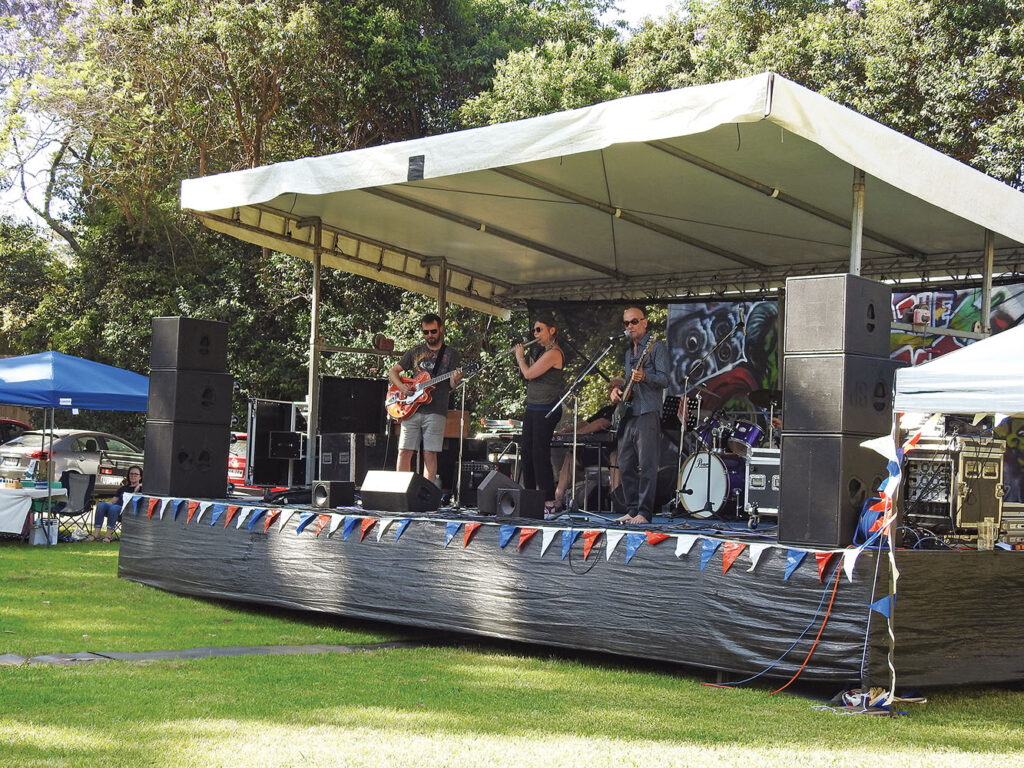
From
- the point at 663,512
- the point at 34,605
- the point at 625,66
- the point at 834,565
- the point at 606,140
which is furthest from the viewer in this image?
the point at 625,66

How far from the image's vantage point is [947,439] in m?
7.25

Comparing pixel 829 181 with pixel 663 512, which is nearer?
pixel 829 181

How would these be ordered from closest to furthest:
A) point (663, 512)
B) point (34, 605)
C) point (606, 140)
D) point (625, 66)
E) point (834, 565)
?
point (834, 565) < point (606, 140) < point (34, 605) < point (663, 512) < point (625, 66)

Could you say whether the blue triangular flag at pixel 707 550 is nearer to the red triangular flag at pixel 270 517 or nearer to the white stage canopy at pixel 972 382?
the white stage canopy at pixel 972 382

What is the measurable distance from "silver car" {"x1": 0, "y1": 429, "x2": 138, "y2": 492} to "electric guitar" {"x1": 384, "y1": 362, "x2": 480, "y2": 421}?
8.88 m

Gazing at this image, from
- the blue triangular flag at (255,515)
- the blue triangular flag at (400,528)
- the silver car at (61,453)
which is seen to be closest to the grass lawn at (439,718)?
the blue triangular flag at (400,528)

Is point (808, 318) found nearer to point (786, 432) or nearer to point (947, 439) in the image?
point (786, 432)

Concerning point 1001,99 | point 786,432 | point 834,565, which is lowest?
point 834,565

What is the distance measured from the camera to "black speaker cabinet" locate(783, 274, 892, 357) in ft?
17.6

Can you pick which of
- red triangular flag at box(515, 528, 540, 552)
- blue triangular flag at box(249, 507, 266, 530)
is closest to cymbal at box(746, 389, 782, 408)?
red triangular flag at box(515, 528, 540, 552)

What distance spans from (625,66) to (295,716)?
1722 centimetres

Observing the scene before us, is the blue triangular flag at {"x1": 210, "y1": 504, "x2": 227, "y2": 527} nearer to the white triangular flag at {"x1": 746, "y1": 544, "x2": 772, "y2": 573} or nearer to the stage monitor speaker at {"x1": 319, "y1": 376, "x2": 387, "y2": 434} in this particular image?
the stage monitor speaker at {"x1": 319, "y1": 376, "x2": 387, "y2": 434}

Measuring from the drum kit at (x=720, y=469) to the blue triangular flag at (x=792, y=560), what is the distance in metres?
3.10

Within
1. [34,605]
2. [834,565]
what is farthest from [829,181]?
[34,605]
